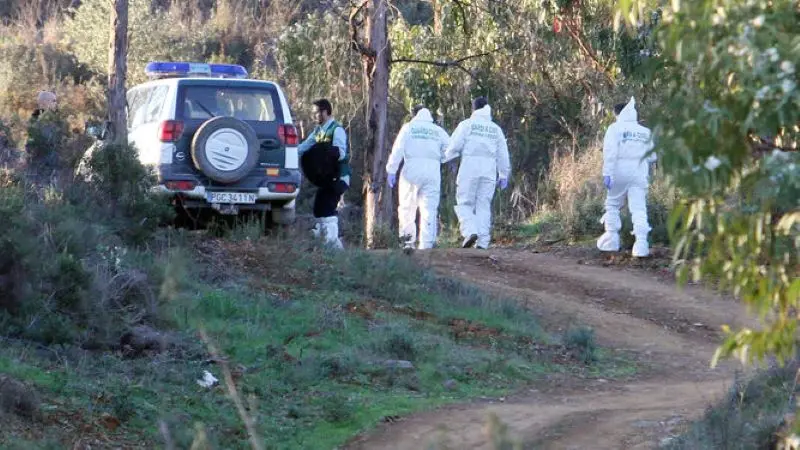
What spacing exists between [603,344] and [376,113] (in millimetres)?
8680

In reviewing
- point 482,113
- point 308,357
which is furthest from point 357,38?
point 308,357

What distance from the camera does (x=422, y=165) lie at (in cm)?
1714

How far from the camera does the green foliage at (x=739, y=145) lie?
11.5 feet

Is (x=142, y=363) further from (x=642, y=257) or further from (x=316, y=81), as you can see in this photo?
(x=316, y=81)

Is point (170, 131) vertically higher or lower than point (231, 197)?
higher

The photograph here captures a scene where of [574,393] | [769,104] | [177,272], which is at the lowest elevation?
[574,393]

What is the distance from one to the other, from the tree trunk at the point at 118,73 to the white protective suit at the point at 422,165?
3428mm

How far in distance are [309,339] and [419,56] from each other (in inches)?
555

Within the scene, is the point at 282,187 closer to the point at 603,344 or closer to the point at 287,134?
the point at 287,134

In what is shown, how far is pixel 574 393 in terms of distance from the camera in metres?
9.59

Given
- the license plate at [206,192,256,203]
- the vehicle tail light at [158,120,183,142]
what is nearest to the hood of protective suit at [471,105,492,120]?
the license plate at [206,192,256,203]

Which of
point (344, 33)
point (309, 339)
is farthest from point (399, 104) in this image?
point (309, 339)

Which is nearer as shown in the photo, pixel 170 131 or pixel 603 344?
pixel 603 344

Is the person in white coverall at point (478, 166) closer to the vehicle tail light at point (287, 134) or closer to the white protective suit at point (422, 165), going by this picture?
the white protective suit at point (422, 165)
